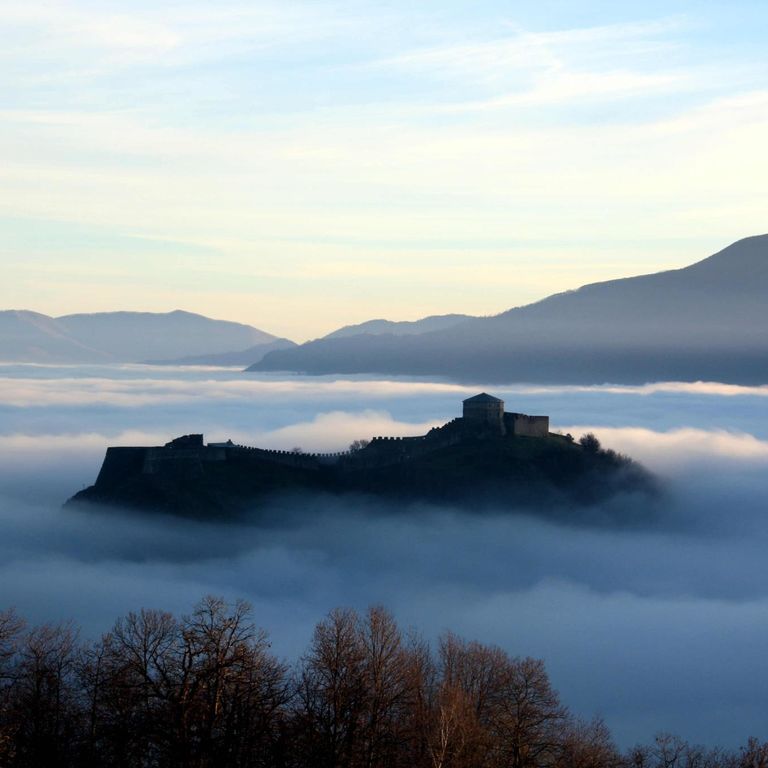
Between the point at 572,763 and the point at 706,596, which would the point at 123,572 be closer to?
the point at 706,596

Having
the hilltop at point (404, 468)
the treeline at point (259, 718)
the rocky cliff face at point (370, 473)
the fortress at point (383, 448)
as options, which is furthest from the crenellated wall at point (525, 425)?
the treeline at point (259, 718)

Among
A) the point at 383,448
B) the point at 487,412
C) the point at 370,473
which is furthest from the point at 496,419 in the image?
the point at 370,473

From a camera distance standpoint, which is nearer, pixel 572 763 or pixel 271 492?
pixel 572 763

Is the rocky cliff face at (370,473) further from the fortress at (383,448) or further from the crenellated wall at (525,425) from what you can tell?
the crenellated wall at (525,425)

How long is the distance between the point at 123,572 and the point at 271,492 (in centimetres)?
1868

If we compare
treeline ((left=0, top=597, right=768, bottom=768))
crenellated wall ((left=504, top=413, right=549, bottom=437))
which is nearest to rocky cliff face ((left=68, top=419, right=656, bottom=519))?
crenellated wall ((left=504, top=413, right=549, bottom=437))

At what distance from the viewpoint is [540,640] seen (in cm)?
15850

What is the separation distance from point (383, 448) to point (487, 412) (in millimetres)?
12251

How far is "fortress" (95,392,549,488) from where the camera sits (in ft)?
577

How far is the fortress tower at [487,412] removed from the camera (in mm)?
183000

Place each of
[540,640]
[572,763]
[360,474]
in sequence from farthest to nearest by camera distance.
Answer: [360,474] → [540,640] → [572,763]

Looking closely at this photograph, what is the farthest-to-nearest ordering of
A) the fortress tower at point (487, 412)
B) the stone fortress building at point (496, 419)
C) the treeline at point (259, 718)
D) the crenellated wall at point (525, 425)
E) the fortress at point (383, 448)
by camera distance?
the crenellated wall at point (525, 425), the stone fortress building at point (496, 419), the fortress tower at point (487, 412), the fortress at point (383, 448), the treeline at point (259, 718)

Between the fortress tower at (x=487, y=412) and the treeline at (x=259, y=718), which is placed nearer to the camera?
the treeline at (x=259, y=718)

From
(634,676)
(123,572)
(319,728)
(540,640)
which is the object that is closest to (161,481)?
(123,572)
